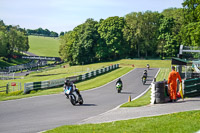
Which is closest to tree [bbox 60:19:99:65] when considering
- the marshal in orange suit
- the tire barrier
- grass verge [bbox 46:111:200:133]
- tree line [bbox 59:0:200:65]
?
tree line [bbox 59:0:200:65]

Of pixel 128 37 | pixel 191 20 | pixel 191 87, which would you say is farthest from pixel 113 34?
pixel 191 87

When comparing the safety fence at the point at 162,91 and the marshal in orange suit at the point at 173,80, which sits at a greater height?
the marshal in orange suit at the point at 173,80

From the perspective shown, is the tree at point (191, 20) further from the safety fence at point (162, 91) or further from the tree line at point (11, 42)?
the tree line at point (11, 42)

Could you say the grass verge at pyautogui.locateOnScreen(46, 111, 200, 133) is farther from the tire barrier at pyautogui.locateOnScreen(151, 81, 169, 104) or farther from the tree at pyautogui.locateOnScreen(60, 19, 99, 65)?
the tree at pyautogui.locateOnScreen(60, 19, 99, 65)

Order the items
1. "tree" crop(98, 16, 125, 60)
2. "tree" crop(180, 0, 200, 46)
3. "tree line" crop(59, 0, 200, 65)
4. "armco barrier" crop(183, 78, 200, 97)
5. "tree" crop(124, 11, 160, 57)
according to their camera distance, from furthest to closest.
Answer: "tree" crop(124, 11, 160, 57), "tree" crop(98, 16, 125, 60), "tree line" crop(59, 0, 200, 65), "tree" crop(180, 0, 200, 46), "armco barrier" crop(183, 78, 200, 97)

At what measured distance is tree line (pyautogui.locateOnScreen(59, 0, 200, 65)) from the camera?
78062mm

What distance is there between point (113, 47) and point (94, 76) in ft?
126

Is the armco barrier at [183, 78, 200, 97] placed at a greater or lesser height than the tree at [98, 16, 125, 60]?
lesser

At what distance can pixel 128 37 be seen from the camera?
8162 centimetres

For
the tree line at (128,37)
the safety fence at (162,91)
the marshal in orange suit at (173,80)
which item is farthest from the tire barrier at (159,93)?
the tree line at (128,37)

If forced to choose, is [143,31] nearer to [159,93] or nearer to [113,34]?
[113,34]

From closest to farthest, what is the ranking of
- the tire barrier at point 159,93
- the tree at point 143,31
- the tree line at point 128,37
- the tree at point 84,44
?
the tire barrier at point 159,93 < the tree line at point 128,37 < the tree at point 143,31 < the tree at point 84,44

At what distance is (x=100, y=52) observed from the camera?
270 feet

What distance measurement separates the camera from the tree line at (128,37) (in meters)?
78.1
